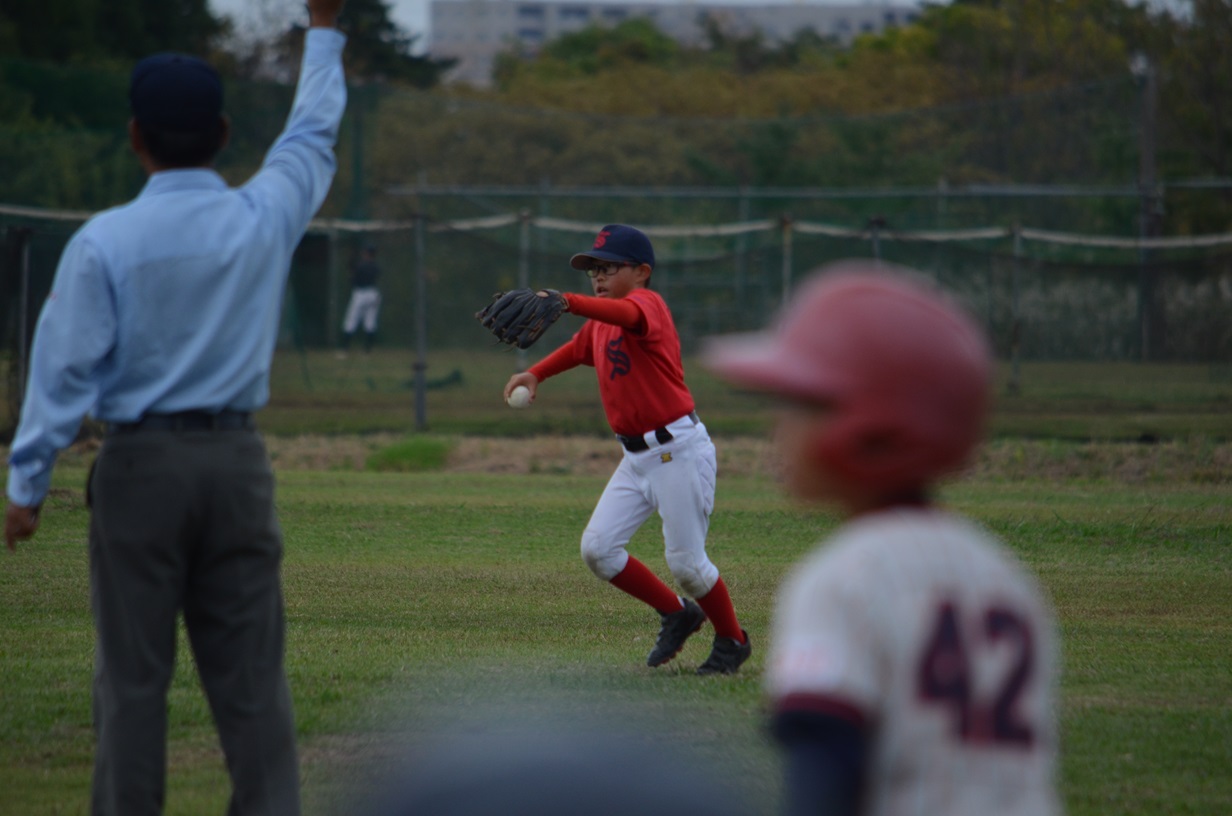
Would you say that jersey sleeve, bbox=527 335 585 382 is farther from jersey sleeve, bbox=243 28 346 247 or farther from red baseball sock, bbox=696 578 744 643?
jersey sleeve, bbox=243 28 346 247

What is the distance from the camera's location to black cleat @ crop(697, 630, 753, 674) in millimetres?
6680

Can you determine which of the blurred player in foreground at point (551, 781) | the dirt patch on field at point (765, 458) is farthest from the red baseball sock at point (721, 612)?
the dirt patch on field at point (765, 458)

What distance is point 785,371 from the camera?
2.14m

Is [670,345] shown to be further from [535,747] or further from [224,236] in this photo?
[535,747]

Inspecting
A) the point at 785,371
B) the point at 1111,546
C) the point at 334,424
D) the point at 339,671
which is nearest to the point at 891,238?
the point at 334,424

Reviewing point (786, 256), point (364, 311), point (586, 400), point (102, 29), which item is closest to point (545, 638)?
point (586, 400)

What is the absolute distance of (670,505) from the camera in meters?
6.62

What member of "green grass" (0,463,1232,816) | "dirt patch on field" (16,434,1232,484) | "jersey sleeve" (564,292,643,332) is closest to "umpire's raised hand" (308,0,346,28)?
"green grass" (0,463,1232,816)

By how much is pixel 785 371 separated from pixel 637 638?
5505mm

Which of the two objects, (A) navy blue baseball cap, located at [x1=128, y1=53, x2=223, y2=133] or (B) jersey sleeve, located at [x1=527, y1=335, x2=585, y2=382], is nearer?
(A) navy blue baseball cap, located at [x1=128, y1=53, x2=223, y2=133]

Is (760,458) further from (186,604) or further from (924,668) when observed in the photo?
(924,668)

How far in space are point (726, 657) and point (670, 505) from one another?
0.73 m

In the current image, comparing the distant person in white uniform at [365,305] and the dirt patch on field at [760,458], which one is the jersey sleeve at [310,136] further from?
the distant person in white uniform at [365,305]

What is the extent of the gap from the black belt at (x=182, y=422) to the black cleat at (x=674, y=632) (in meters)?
3.34
